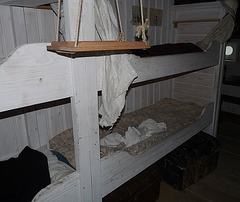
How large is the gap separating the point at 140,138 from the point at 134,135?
52 mm

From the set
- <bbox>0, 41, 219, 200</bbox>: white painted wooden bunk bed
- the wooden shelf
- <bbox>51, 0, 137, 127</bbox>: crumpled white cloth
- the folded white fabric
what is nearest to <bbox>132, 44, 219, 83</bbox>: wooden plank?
<bbox>0, 41, 219, 200</bbox>: white painted wooden bunk bed

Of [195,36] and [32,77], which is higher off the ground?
[195,36]

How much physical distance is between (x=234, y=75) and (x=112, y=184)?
371 cm

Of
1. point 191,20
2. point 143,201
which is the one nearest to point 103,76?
point 143,201

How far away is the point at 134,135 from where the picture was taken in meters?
1.63

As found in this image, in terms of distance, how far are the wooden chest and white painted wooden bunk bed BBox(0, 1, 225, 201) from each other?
0.51 m

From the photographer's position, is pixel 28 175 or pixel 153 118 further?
pixel 153 118

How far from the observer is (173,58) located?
156cm

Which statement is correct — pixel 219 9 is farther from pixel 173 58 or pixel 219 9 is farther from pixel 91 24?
pixel 91 24

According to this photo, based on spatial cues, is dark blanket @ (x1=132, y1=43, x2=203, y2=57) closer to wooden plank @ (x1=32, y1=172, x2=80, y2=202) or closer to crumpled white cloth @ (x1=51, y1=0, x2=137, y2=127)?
crumpled white cloth @ (x1=51, y1=0, x2=137, y2=127)

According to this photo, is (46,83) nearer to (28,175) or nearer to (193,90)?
(28,175)

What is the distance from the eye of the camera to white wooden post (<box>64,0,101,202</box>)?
2.85 ft

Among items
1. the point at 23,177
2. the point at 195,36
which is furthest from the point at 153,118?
the point at 23,177

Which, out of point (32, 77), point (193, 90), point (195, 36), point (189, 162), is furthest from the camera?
point (193, 90)
